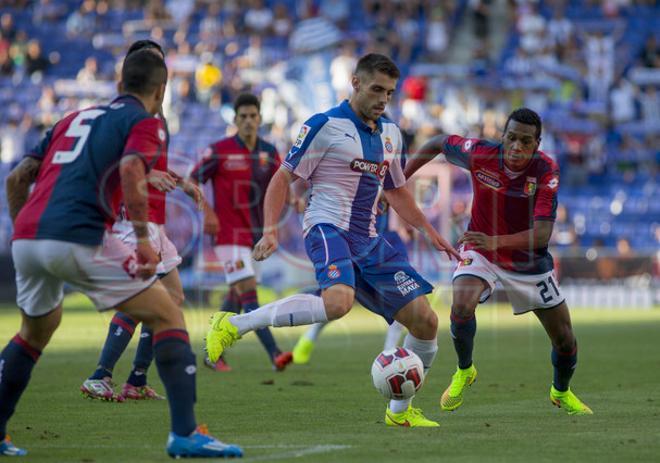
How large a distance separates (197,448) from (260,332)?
624cm

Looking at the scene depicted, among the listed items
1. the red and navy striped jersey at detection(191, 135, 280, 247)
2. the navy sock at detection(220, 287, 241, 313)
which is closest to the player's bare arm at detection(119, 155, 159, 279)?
the red and navy striped jersey at detection(191, 135, 280, 247)

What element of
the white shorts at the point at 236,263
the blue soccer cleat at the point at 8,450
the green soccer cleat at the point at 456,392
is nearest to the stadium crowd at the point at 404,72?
the white shorts at the point at 236,263

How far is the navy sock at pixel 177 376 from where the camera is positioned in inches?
254

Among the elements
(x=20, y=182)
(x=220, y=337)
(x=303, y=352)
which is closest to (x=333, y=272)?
(x=220, y=337)

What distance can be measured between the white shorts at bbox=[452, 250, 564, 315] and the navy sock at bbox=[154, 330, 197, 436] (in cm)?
345

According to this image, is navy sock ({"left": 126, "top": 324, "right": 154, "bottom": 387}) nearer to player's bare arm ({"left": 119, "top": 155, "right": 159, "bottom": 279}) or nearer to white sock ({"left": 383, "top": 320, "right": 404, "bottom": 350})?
white sock ({"left": 383, "top": 320, "right": 404, "bottom": 350})

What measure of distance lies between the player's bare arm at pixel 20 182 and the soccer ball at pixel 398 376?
9.11ft

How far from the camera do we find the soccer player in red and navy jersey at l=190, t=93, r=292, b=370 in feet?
42.8

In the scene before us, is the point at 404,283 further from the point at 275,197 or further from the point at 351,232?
the point at 275,197

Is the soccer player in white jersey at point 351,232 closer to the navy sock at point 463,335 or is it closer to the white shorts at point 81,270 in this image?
the navy sock at point 463,335

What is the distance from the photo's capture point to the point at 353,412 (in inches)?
357

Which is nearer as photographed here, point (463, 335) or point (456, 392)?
point (456, 392)

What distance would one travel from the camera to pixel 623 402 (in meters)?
9.72

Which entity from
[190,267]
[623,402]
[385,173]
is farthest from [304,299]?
[190,267]
